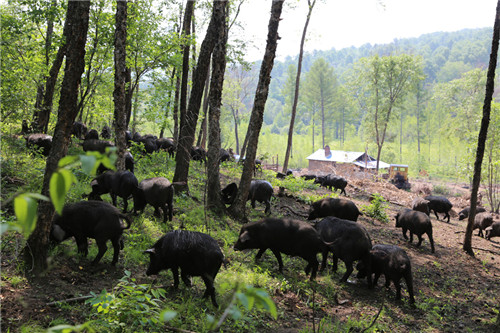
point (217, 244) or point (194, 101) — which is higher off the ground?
point (194, 101)

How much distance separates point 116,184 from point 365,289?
627 centimetres

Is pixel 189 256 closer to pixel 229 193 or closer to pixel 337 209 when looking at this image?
pixel 229 193

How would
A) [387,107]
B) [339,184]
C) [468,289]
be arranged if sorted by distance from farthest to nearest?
[387,107], [339,184], [468,289]

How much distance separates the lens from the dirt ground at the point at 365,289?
4.37 m

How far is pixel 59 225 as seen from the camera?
5.97 meters

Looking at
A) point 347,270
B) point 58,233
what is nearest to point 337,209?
point 347,270

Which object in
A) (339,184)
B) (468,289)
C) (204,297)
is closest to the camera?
(204,297)

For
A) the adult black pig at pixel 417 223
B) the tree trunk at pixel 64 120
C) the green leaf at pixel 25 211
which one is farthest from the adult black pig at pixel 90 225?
the adult black pig at pixel 417 223

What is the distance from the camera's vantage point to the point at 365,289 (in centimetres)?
747

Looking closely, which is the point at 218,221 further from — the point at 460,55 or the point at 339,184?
the point at 460,55

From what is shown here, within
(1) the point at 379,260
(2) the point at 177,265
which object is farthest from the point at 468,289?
(2) the point at 177,265

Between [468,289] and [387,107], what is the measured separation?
4133 centimetres

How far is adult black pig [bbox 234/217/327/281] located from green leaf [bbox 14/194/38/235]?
21.3ft

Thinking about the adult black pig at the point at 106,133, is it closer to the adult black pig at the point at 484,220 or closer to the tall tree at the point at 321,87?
the adult black pig at the point at 484,220
